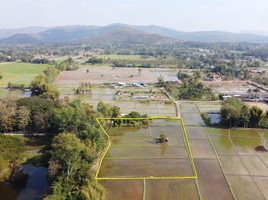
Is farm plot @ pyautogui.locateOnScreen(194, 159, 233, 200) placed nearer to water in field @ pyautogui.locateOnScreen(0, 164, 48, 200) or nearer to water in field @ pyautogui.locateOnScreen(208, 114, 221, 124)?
water in field @ pyautogui.locateOnScreen(208, 114, 221, 124)

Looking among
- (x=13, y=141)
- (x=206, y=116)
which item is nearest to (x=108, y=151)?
(x=13, y=141)

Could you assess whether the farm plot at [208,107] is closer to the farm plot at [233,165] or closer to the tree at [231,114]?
the tree at [231,114]

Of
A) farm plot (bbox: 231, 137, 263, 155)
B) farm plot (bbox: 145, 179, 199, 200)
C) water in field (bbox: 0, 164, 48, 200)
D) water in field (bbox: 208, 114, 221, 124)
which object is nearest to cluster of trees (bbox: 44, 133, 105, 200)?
water in field (bbox: 0, 164, 48, 200)

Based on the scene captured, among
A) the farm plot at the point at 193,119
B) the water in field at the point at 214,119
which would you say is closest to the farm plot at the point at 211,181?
the farm plot at the point at 193,119

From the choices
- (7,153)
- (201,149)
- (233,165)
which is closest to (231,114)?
(201,149)

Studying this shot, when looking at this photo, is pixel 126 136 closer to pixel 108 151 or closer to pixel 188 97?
pixel 108 151
